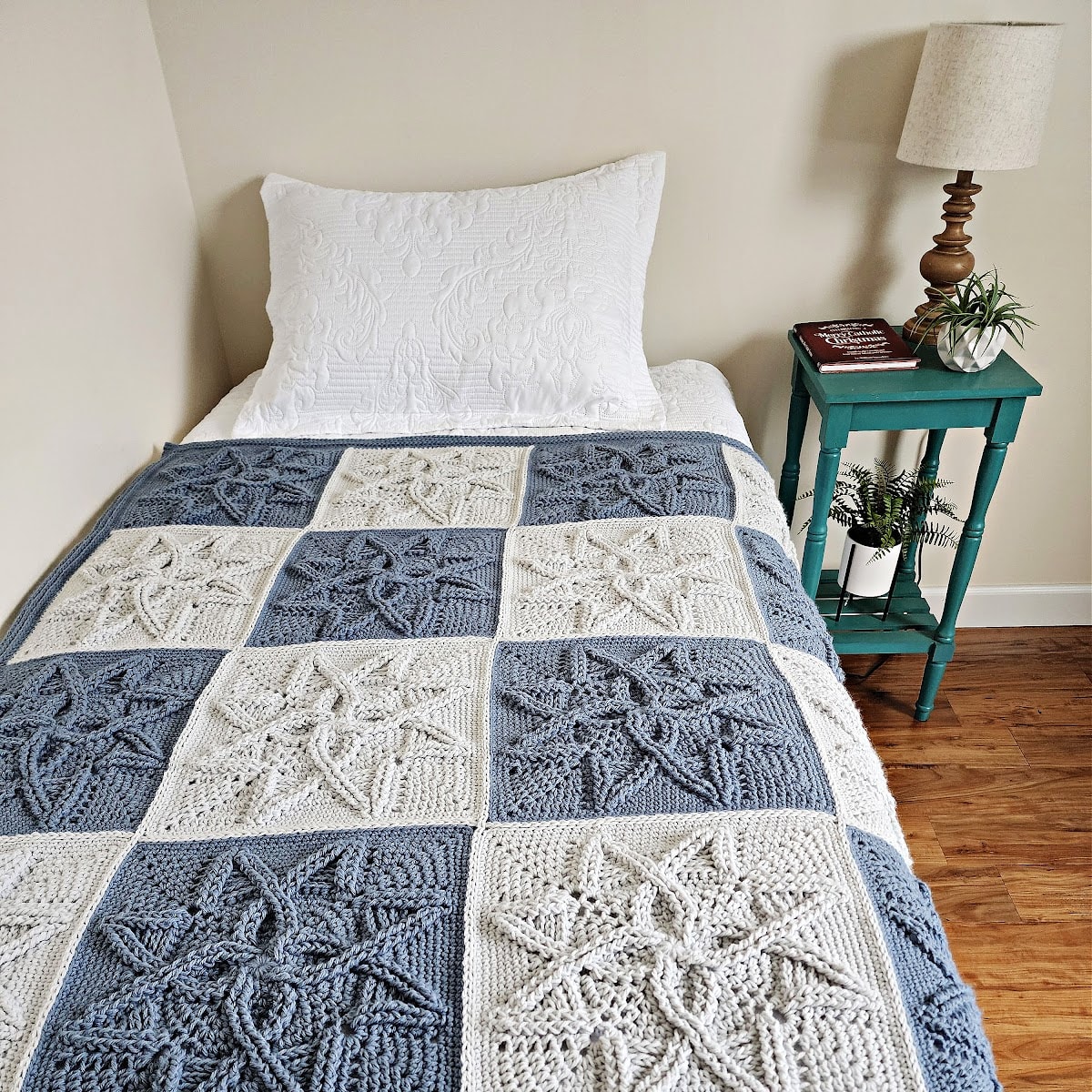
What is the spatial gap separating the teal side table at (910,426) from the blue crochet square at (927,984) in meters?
0.99

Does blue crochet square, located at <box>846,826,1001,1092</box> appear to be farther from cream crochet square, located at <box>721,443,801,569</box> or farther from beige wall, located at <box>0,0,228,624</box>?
beige wall, located at <box>0,0,228,624</box>

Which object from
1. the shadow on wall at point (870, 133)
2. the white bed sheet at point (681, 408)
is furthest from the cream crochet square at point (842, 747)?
the shadow on wall at point (870, 133)

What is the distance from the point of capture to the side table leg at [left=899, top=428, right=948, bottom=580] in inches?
81.8

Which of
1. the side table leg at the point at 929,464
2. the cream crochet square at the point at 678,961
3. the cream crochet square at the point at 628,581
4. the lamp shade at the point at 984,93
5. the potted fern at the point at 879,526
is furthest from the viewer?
the side table leg at the point at 929,464

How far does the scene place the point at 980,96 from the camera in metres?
1.57

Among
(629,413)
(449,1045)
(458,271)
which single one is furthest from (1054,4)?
(449,1045)

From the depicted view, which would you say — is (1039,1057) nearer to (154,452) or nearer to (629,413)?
(629,413)

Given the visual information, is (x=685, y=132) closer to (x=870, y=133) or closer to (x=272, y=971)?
(x=870, y=133)

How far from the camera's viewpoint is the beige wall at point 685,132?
69.8 inches

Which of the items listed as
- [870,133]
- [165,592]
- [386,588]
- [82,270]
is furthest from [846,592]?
[82,270]

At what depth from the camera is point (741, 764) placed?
96 centimetres

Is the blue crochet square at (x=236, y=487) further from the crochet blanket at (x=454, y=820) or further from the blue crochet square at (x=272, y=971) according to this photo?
the blue crochet square at (x=272, y=971)

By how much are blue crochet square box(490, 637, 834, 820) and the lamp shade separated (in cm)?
106

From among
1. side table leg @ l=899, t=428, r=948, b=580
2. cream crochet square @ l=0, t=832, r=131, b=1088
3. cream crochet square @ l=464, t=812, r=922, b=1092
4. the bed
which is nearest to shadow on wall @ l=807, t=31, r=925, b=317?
side table leg @ l=899, t=428, r=948, b=580
